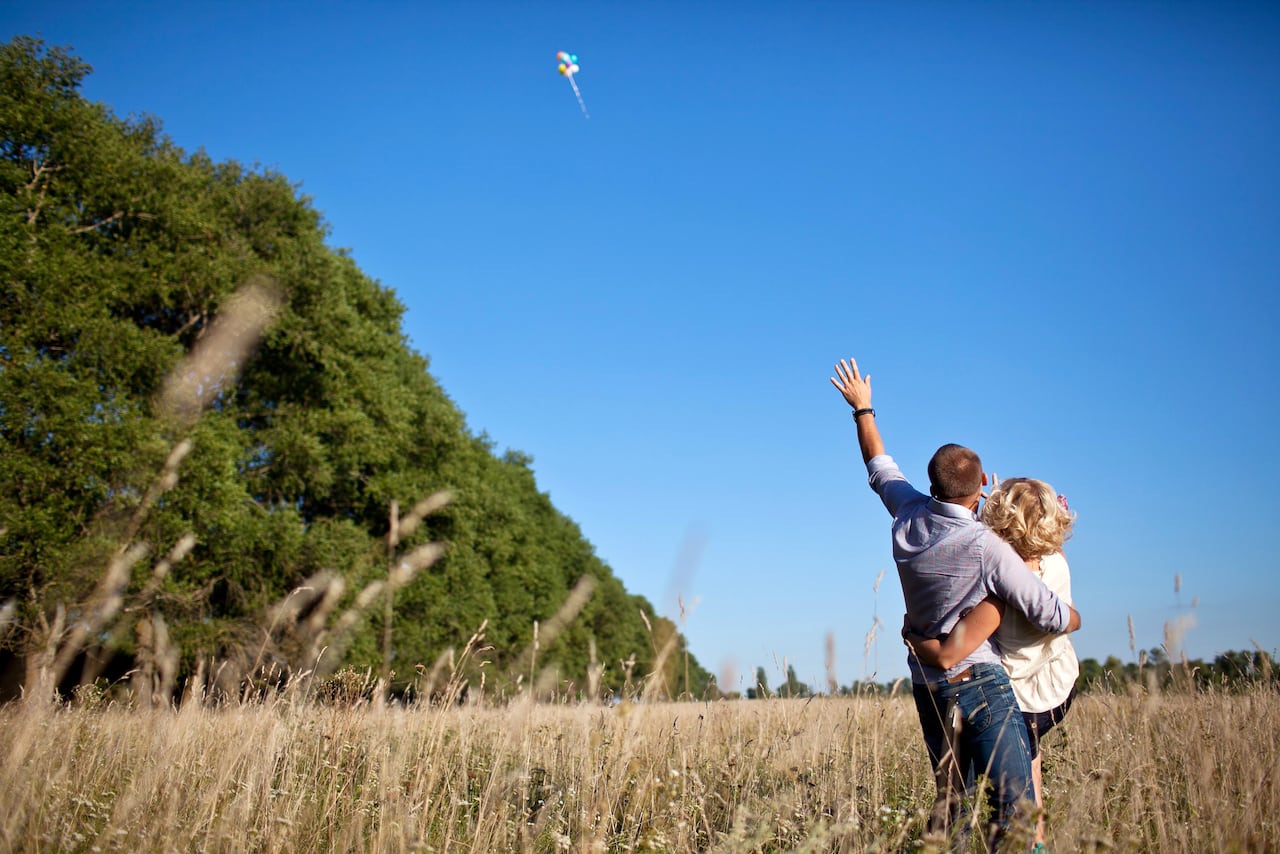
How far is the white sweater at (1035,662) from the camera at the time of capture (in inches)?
143

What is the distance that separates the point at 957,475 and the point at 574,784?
2.43m

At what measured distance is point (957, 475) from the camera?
3.73 meters

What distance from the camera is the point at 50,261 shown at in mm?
13352

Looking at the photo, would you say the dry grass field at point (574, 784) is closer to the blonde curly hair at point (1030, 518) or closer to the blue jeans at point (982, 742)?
the blue jeans at point (982, 742)

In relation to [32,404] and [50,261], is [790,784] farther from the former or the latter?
[50,261]

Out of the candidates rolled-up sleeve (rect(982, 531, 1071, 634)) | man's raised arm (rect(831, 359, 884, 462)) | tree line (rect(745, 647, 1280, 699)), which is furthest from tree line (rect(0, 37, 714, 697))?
rolled-up sleeve (rect(982, 531, 1071, 634))

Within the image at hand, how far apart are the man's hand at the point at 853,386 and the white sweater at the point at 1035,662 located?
1.34 metres

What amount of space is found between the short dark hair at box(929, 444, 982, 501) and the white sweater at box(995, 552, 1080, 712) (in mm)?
545

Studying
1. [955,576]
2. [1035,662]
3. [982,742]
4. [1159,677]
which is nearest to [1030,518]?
[955,576]

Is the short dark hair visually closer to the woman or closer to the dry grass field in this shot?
the woman

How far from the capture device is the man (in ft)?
11.1

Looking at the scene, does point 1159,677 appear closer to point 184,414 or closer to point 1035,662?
point 1035,662

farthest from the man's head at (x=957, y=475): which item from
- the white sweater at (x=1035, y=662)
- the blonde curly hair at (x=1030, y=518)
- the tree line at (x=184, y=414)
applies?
the tree line at (x=184, y=414)

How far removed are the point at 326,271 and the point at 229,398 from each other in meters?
3.35
